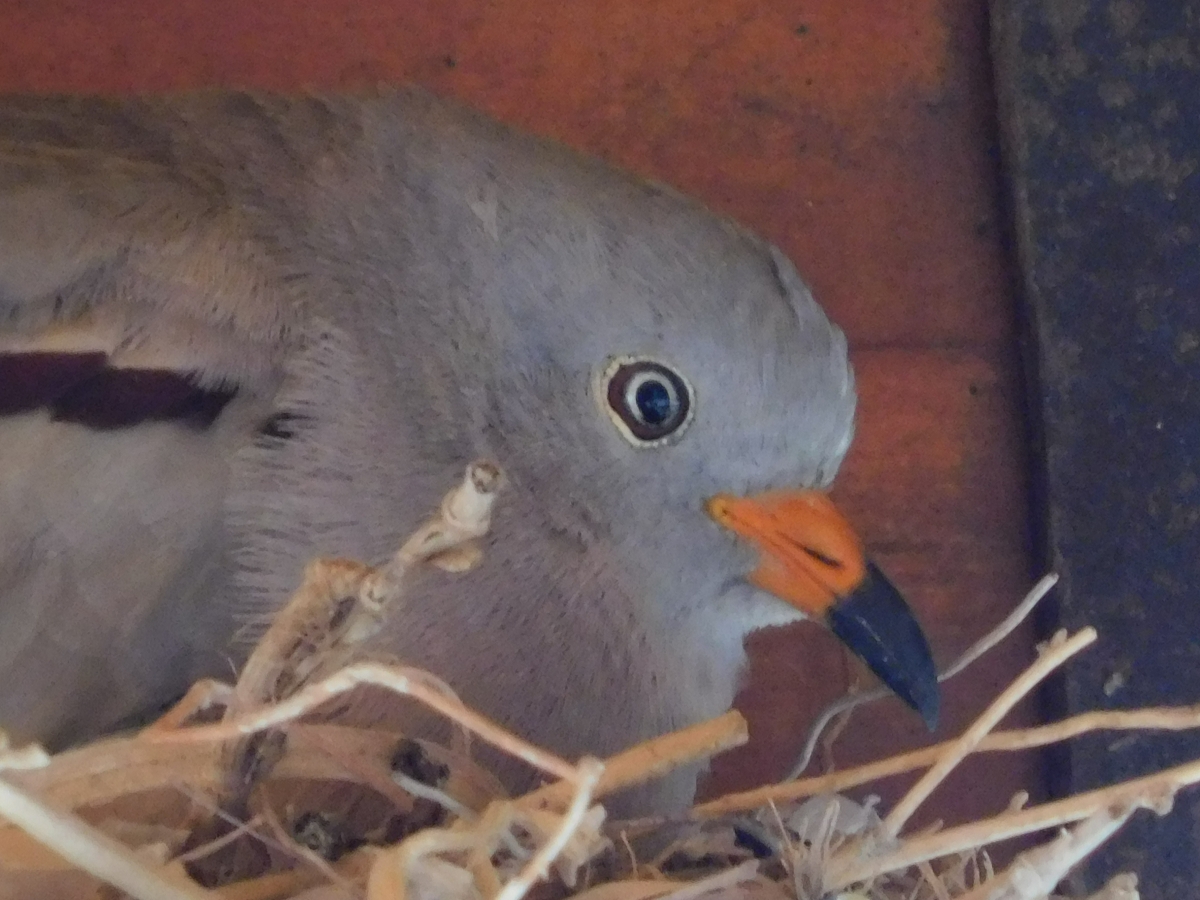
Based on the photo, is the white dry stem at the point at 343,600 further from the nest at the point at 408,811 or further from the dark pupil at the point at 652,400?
the dark pupil at the point at 652,400

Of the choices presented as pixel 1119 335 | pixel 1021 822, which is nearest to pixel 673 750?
pixel 1021 822

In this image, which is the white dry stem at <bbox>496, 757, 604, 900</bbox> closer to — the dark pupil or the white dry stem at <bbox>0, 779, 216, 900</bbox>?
the white dry stem at <bbox>0, 779, 216, 900</bbox>

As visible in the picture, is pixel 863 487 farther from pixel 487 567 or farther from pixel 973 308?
pixel 487 567

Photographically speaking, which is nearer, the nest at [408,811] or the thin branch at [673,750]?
the nest at [408,811]

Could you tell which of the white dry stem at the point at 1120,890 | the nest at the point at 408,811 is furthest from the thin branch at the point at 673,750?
the white dry stem at the point at 1120,890

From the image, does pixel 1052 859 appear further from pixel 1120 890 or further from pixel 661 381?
pixel 661 381

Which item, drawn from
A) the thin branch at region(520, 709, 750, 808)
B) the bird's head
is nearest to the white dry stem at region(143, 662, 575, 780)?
the thin branch at region(520, 709, 750, 808)

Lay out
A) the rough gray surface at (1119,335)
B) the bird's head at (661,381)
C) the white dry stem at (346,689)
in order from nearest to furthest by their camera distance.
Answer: the white dry stem at (346,689) < the bird's head at (661,381) < the rough gray surface at (1119,335)

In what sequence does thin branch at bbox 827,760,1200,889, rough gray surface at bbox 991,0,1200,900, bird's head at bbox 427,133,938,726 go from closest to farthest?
1. thin branch at bbox 827,760,1200,889
2. bird's head at bbox 427,133,938,726
3. rough gray surface at bbox 991,0,1200,900
